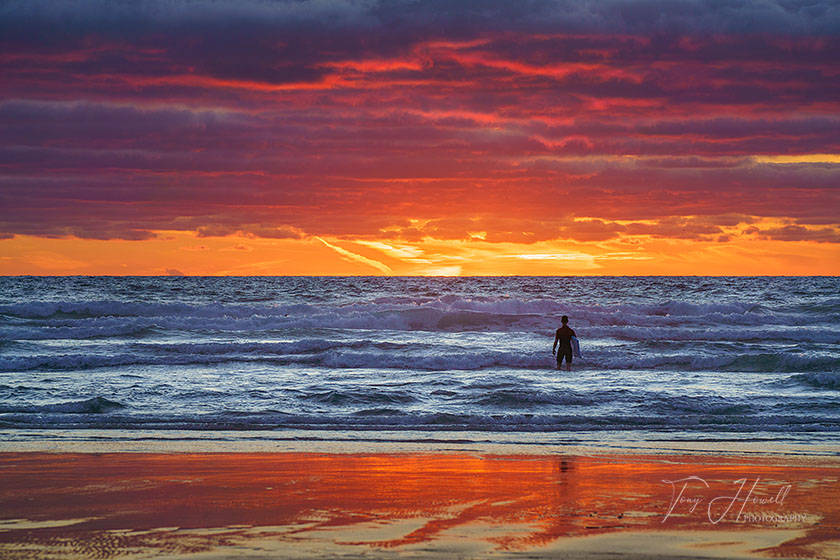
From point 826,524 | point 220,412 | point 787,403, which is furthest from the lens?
point 787,403

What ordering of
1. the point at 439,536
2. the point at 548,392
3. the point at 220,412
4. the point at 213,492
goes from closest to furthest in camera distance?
the point at 439,536 → the point at 213,492 → the point at 220,412 → the point at 548,392

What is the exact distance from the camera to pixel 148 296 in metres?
70.8

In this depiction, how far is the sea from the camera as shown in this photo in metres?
13.8

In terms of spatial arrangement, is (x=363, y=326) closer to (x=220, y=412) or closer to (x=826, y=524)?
(x=220, y=412)

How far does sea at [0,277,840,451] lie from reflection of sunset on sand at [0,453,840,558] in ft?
6.05

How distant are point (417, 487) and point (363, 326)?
30.4 m

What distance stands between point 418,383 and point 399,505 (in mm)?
11598

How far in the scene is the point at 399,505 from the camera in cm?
816

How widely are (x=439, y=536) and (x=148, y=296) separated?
67973mm

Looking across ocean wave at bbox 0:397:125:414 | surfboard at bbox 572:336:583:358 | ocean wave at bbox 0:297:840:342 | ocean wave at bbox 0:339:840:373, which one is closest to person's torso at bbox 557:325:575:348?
surfboard at bbox 572:336:583:358

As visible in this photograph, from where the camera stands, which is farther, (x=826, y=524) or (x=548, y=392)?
(x=548, y=392)

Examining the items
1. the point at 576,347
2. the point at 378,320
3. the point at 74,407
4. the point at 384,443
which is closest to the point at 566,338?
the point at 576,347

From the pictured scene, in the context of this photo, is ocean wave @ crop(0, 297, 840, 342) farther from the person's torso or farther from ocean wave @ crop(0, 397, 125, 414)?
ocean wave @ crop(0, 397, 125, 414)

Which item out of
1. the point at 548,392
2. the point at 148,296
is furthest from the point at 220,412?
the point at 148,296
